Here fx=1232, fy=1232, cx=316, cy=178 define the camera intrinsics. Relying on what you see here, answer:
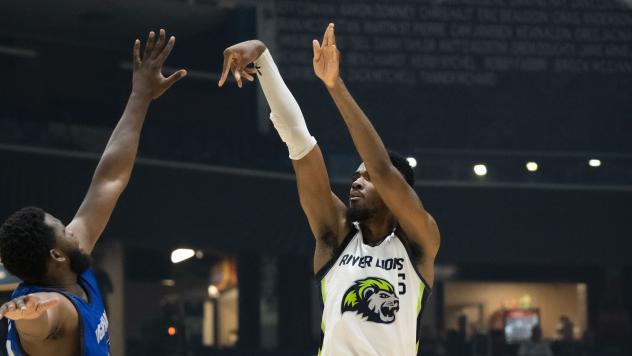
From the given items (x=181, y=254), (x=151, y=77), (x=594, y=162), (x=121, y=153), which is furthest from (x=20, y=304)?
(x=594, y=162)

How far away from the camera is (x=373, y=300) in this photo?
12.6 ft

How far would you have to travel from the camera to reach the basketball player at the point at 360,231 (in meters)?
3.84

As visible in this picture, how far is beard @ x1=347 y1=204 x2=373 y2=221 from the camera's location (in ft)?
13.1

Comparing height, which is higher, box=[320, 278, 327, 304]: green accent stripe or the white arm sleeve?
the white arm sleeve

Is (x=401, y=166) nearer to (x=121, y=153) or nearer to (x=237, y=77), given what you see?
(x=237, y=77)

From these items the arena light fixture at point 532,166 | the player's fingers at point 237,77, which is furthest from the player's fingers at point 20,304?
the arena light fixture at point 532,166

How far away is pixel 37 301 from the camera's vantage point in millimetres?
2826

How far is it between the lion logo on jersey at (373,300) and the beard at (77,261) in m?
1.00

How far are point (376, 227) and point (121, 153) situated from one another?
919mm

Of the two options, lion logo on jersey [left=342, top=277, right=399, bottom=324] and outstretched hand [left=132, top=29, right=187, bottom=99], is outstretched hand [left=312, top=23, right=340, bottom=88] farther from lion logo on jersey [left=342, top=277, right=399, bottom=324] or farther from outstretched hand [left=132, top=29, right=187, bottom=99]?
lion logo on jersey [left=342, top=277, right=399, bottom=324]

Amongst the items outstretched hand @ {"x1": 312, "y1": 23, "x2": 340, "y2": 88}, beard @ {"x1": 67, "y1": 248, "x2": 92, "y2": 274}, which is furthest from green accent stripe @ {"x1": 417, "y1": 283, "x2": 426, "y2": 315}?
beard @ {"x1": 67, "y1": 248, "x2": 92, "y2": 274}

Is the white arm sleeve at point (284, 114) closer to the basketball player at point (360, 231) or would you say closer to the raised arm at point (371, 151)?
the basketball player at point (360, 231)

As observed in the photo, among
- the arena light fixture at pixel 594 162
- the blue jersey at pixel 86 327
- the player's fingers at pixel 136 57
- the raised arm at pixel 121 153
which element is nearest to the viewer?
the blue jersey at pixel 86 327

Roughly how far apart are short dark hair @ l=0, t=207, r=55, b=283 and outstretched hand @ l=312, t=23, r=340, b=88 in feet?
3.74
